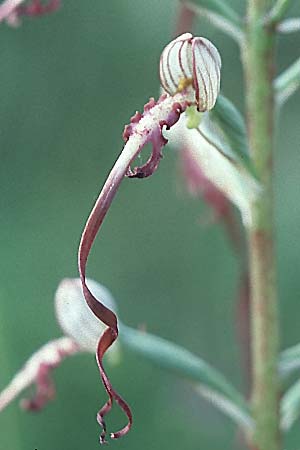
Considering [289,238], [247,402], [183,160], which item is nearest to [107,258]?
[289,238]

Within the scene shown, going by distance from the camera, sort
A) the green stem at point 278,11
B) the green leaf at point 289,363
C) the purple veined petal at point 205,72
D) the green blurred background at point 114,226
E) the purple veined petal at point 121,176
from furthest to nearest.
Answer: the green blurred background at point 114,226
the green leaf at point 289,363
the green stem at point 278,11
the purple veined petal at point 205,72
the purple veined petal at point 121,176

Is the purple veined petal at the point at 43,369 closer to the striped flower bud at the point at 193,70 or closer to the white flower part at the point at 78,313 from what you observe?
the white flower part at the point at 78,313

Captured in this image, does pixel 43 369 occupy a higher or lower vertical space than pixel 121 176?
lower

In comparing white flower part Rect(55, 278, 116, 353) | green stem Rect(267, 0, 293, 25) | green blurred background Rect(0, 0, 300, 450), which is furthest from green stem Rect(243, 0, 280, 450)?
green blurred background Rect(0, 0, 300, 450)

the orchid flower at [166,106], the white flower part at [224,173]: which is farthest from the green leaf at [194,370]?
the orchid flower at [166,106]

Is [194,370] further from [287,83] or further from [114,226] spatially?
[114,226]

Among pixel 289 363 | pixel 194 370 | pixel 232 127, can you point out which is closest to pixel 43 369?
pixel 194 370
